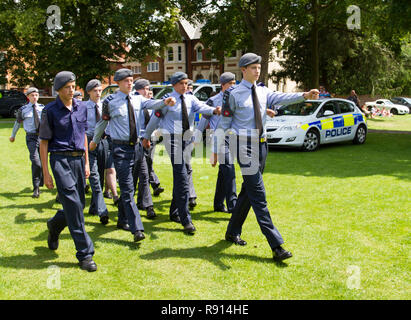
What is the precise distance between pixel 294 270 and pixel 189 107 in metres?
2.71

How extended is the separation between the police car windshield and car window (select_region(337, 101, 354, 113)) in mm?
1021

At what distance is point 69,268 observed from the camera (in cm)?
476

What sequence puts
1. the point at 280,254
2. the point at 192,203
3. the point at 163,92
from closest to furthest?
the point at 280,254, the point at 192,203, the point at 163,92

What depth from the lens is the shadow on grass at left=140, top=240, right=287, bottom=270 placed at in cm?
489

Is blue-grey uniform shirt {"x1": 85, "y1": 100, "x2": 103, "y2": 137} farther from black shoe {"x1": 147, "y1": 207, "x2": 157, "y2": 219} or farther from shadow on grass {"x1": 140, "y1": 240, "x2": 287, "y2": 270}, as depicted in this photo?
shadow on grass {"x1": 140, "y1": 240, "x2": 287, "y2": 270}

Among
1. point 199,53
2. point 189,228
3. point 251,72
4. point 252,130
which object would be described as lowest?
point 189,228

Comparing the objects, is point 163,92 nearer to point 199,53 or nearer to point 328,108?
point 328,108

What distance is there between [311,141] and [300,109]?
3.99 ft

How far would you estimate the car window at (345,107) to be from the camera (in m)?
15.0

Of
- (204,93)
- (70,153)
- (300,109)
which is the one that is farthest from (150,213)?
→ (204,93)

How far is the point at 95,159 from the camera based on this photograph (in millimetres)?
6902

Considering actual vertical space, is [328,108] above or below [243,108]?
below

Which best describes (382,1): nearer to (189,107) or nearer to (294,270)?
(189,107)
